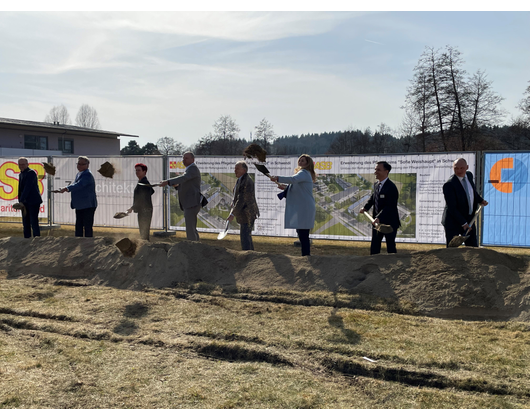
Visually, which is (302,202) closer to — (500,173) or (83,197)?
(83,197)

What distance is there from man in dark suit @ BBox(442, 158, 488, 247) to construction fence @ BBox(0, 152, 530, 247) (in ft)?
11.3

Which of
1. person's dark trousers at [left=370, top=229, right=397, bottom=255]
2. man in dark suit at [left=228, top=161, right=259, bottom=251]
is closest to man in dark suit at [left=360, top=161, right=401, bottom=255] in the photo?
person's dark trousers at [left=370, top=229, right=397, bottom=255]

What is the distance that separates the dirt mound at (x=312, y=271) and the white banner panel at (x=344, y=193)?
3.87 meters

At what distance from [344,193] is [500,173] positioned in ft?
10.5

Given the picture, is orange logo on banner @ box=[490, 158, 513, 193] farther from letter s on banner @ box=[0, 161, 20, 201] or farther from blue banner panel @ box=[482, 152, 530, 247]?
letter s on banner @ box=[0, 161, 20, 201]

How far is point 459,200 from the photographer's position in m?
6.68

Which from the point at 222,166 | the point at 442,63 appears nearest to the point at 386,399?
the point at 222,166

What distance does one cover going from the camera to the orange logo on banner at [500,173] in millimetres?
9711

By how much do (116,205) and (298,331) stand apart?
9242 millimetres

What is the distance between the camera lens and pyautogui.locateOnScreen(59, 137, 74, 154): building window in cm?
4716

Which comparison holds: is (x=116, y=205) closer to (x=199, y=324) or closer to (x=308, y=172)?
(x=308, y=172)

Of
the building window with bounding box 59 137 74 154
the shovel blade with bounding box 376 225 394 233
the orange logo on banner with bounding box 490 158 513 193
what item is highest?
the building window with bounding box 59 137 74 154

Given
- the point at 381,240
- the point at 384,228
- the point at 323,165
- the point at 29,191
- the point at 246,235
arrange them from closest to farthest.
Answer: the point at 384,228, the point at 381,240, the point at 246,235, the point at 29,191, the point at 323,165

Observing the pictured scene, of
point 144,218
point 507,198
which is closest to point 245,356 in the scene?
point 144,218
